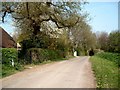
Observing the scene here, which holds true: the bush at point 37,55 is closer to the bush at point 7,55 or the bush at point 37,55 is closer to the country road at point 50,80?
the bush at point 7,55

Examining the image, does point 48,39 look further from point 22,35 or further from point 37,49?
point 37,49

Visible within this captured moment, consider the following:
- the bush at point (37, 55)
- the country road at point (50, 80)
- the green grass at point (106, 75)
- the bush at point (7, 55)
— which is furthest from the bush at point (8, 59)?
the bush at point (37, 55)

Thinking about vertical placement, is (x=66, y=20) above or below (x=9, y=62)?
above

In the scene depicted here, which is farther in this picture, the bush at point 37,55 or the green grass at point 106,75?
the bush at point 37,55

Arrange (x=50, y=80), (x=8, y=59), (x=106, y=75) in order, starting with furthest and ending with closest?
(x=8, y=59) → (x=106, y=75) → (x=50, y=80)

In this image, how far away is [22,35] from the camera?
3931cm

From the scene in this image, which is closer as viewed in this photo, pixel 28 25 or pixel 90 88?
pixel 90 88

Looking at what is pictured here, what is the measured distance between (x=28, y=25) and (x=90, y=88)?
26034 mm

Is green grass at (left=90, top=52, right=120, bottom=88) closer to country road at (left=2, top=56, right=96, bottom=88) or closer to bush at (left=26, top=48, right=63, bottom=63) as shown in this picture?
country road at (left=2, top=56, right=96, bottom=88)

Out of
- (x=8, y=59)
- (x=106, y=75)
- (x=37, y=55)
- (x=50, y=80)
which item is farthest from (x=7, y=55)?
(x=37, y=55)

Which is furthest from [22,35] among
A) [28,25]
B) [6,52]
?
[6,52]

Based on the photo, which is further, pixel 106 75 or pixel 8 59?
pixel 8 59

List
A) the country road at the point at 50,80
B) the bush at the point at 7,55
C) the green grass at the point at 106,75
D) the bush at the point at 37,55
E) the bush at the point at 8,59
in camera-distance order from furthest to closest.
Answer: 1. the bush at the point at 37,55
2. the bush at the point at 7,55
3. the bush at the point at 8,59
4. the green grass at the point at 106,75
5. the country road at the point at 50,80

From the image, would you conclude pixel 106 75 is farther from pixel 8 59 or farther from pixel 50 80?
pixel 8 59
